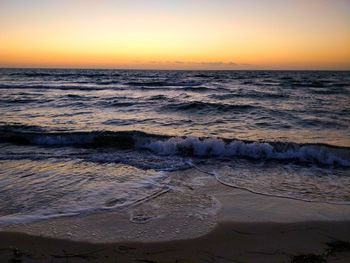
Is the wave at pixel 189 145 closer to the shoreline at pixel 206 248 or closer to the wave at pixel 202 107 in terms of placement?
the shoreline at pixel 206 248

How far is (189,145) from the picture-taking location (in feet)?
33.1

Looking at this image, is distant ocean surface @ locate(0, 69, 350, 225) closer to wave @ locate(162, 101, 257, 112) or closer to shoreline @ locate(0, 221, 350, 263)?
shoreline @ locate(0, 221, 350, 263)

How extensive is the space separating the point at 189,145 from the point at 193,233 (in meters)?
5.57

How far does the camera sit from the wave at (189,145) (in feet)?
29.9

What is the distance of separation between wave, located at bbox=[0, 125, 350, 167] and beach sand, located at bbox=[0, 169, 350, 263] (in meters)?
3.47

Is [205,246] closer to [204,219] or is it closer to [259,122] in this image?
[204,219]

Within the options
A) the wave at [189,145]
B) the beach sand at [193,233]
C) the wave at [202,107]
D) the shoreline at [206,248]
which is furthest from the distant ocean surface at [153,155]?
the wave at [202,107]

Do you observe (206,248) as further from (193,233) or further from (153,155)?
(153,155)

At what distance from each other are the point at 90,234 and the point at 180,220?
1.22 metres

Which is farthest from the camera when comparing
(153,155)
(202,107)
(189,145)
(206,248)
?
(202,107)

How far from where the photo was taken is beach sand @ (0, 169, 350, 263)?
401 centimetres

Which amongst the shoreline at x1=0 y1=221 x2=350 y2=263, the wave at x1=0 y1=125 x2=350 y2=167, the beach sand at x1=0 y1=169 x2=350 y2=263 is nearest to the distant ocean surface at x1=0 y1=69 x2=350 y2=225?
the wave at x1=0 y1=125 x2=350 y2=167

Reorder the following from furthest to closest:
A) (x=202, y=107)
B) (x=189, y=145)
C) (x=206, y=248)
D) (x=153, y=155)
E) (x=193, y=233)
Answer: (x=202, y=107)
(x=189, y=145)
(x=153, y=155)
(x=193, y=233)
(x=206, y=248)

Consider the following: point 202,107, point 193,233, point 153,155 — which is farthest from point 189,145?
point 202,107
